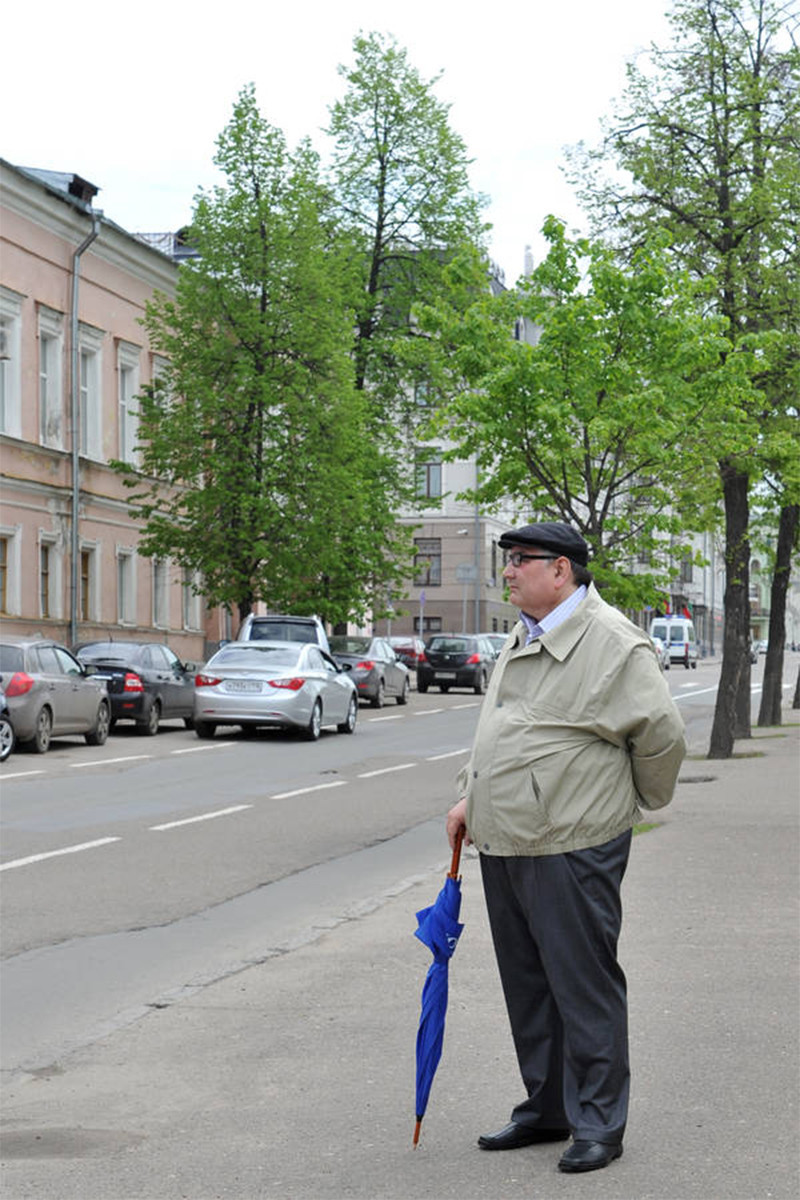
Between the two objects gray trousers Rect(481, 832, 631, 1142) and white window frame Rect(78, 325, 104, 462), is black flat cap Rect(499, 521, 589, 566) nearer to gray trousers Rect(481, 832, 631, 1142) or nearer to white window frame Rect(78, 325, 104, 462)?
gray trousers Rect(481, 832, 631, 1142)

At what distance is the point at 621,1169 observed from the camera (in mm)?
5023

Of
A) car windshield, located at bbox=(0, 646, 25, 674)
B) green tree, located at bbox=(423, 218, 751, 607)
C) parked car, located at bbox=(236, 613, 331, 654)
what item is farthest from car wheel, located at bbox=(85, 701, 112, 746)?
parked car, located at bbox=(236, 613, 331, 654)

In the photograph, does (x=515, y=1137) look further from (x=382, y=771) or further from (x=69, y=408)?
(x=69, y=408)

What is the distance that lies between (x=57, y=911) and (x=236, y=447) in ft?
88.9

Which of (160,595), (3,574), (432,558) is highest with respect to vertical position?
(432,558)

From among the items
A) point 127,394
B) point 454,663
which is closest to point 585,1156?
point 127,394

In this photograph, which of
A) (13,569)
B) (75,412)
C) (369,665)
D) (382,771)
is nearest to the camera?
(382,771)

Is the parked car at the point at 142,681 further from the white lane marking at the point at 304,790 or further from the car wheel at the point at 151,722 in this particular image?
the white lane marking at the point at 304,790

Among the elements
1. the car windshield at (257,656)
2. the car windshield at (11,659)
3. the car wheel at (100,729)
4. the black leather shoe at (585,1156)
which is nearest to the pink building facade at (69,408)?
the car windshield at (257,656)

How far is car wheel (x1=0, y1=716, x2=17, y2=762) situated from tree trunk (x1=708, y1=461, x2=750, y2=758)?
342 inches

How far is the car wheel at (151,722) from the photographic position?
1132 inches

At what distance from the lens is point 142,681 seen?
93.7 ft

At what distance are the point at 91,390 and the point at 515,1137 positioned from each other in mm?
38036

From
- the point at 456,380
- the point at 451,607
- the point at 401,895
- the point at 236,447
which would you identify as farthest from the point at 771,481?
the point at 451,607
